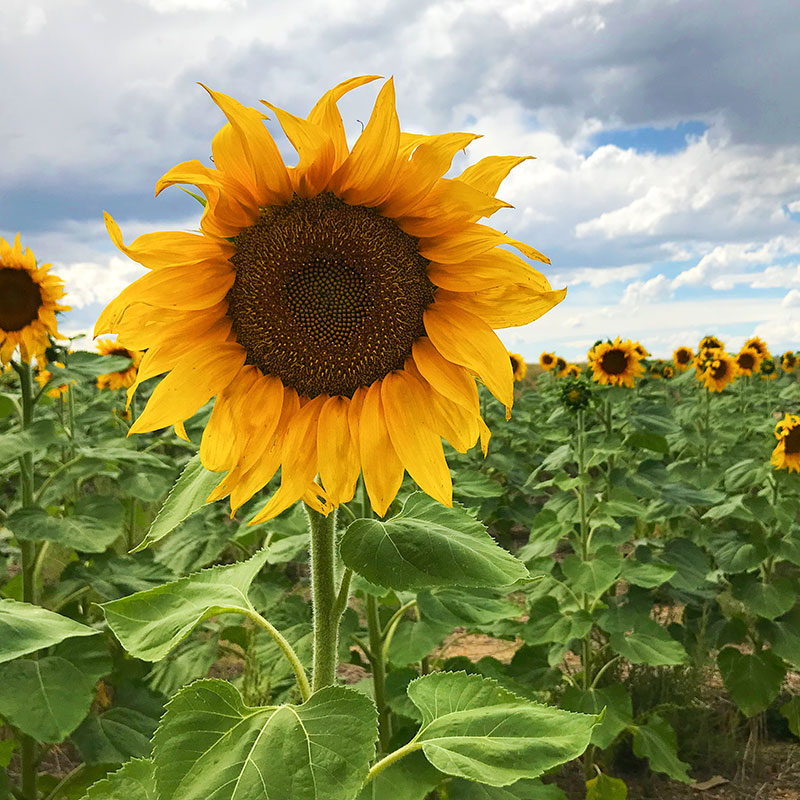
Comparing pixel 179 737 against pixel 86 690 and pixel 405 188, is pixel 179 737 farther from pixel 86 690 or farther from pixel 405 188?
pixel 86 690

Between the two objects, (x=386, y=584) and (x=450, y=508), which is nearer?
(x=386, y=584)

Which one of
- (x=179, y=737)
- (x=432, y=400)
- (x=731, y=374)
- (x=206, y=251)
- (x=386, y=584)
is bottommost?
(x=179, y=737)

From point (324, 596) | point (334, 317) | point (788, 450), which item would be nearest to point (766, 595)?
point (788, 450)

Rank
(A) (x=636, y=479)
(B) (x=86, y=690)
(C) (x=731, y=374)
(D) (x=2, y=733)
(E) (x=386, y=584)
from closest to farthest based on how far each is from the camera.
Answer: (E) (x=386, y=584), (B) (x=86, y=690), (D) (x=2, y=733), (A) (x=636, y=479), (C) (x=731, y=374)

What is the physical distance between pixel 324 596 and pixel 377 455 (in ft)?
0.86

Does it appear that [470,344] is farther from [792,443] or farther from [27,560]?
[792,443]

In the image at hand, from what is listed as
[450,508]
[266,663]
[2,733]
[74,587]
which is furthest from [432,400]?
[2,733]

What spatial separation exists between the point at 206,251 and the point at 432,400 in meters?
0.42

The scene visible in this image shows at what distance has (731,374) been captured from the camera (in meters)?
5.92

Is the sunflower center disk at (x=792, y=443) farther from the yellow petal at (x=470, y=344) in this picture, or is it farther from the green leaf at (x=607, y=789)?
the yellow petal at (x=470, y=344)

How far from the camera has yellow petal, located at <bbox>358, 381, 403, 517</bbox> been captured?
121 cm

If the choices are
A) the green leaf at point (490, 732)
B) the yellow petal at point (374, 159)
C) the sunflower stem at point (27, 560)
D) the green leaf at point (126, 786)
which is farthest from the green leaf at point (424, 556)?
the sunflower stem at point (27, 560)

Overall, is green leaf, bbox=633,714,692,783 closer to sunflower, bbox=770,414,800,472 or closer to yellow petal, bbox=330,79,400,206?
sunflower, bbox=770,414,800,472

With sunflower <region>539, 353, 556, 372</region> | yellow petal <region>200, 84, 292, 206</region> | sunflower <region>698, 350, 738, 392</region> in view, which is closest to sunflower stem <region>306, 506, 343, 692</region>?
yellow petal <region>200, 84, 292, 206</region>
